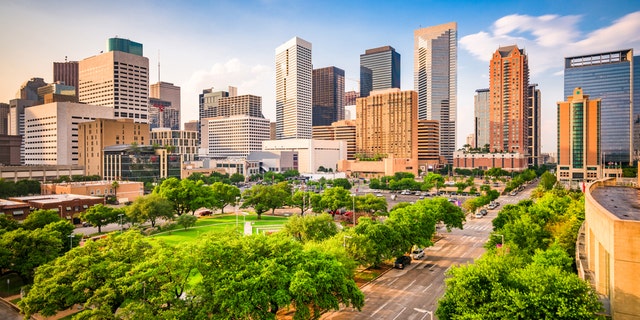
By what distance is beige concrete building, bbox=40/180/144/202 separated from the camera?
99.7 meters

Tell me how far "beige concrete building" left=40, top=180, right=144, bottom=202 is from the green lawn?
2464 centimetres

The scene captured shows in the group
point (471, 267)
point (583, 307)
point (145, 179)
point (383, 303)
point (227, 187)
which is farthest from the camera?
point (145, 179)

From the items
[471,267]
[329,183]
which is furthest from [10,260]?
[329,183]

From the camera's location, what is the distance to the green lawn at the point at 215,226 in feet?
216

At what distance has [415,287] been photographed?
4291cm

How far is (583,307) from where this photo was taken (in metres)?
22.0

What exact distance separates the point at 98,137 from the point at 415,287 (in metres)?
152

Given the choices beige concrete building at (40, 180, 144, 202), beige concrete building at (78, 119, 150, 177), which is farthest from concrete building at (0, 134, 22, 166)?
beige concrete building at (40, 180, 144, 202)

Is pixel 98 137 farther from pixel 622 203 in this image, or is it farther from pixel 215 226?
pixel 622 203

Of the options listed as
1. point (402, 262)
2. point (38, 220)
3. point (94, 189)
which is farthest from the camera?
point (94, 189)

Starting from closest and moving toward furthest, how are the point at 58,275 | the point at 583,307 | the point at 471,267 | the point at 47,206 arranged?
the point at 583,307
the point at 471,267
the point at 58,275
the point at 47,206

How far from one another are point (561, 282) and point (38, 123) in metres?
220

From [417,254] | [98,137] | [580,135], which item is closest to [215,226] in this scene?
[417,254]

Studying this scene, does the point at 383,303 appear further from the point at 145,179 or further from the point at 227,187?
the point at 145,179
